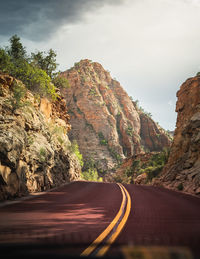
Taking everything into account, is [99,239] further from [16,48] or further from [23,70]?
[16,48]

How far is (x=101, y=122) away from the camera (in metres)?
76.1

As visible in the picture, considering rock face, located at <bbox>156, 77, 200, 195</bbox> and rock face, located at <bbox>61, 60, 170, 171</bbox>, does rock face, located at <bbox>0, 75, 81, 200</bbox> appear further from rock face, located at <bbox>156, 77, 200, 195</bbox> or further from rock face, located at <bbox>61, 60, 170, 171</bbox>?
rock face, located at <bbox>61, 60, 170, 171</bbox>

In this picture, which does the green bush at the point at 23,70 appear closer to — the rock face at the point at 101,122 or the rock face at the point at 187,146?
the rock face at the point at 187,146

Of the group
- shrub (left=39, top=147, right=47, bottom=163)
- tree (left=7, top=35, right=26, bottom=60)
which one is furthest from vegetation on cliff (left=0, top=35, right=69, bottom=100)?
shrub (left=39, top=147, right=47, bottom=163)

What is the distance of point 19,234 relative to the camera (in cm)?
375

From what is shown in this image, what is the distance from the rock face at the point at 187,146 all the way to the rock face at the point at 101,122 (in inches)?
1716

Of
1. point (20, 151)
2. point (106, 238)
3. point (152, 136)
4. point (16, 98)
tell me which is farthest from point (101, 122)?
point (106, 238)

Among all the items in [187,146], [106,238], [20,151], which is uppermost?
[187,146]

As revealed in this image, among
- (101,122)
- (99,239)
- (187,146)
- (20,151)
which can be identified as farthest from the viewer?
(101,122)

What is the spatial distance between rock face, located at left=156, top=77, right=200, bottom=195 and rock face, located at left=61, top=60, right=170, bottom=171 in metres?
43.6

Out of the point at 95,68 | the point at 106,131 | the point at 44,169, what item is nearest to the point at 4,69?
the point at 44,169

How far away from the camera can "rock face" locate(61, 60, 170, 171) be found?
71.3m

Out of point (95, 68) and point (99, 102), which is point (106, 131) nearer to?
point (99, 102)

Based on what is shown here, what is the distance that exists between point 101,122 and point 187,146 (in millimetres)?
55923
